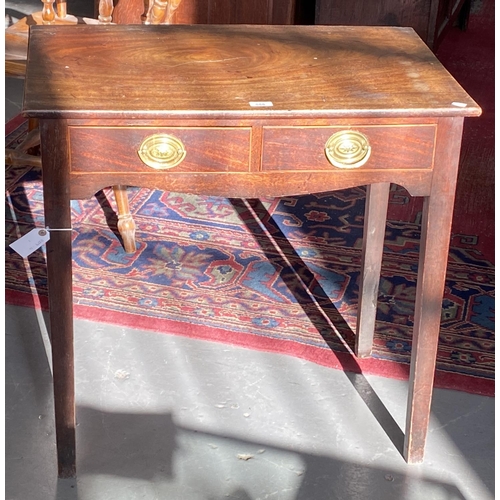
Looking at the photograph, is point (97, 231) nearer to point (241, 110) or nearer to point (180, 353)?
point (180, 353)

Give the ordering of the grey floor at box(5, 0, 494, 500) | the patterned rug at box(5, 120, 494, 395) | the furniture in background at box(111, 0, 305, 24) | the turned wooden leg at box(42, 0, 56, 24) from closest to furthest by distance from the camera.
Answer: the grey floor at box(5, 0, 494, 500) < the patterned rug at box(5, 120, 494, 395) < the turned wooden leg at box(42, 0, 56, 24) < the furniture in background at box(111, 0, 305, 24)

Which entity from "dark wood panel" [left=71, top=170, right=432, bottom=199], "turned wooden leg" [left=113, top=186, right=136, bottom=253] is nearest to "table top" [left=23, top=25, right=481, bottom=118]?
"dark wood panel" [left=71, top=170, right=432, bottom=199]

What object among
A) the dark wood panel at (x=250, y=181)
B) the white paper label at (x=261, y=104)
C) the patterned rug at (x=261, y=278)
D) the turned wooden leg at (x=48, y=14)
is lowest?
the patterned rug at (x=261, y=278)

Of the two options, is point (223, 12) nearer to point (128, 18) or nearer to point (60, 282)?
point (128, 18)

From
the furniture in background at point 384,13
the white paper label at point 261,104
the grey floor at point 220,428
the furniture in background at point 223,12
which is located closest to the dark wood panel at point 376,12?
the furniture in background at point 384,13

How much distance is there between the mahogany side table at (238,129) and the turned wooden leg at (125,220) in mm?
945

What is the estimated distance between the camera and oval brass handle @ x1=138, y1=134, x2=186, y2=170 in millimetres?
1808

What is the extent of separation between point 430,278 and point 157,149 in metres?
0.66

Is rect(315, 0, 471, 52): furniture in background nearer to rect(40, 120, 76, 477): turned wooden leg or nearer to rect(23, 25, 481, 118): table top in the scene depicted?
rect(23, 25, 481, 118): table top

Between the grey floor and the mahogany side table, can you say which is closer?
the mahogany side table

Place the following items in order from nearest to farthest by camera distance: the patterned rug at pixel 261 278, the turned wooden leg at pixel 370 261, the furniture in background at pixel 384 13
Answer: the turned wooden leg at pixel 370 261 < the patterned rug at pixel 261 278 < the furniture in background at pixel 384 13

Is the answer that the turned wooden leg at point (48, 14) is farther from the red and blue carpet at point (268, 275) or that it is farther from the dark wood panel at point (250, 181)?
the dark wood panel at point (250, 181)

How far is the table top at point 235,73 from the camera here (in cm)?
180

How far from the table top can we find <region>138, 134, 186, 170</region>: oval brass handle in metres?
0.06
